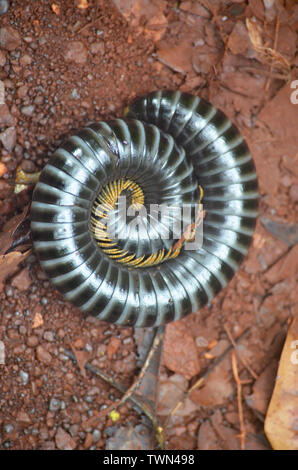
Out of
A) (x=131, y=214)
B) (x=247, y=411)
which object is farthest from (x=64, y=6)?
(x=247, y=411)

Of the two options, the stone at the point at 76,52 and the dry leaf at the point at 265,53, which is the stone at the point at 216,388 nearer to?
the dry leaf at the point at 265,53

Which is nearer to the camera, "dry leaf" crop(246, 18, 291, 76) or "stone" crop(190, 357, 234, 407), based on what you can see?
"dry leaf" crop(246, 18, 291, 76)

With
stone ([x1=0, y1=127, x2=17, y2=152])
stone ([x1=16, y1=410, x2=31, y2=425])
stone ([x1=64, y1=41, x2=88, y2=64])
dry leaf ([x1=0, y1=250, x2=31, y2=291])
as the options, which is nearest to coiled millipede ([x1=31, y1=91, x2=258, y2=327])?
dry leaf ([x1=0, y1=250, x2=31, y2=291])

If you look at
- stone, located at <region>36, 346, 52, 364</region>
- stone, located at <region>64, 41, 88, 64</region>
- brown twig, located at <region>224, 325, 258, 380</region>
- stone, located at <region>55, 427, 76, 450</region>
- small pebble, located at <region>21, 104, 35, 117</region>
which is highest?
stone, located at <region>64, 41, 88, 64</region>

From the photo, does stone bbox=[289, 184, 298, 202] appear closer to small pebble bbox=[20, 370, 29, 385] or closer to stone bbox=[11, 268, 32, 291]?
stone bbox=[11, 268, 32, 291]

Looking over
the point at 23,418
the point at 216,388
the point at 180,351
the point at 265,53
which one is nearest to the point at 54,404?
the point at 23,418

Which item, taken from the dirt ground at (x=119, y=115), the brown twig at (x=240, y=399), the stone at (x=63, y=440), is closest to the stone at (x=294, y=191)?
the dirt ground at (x=119, y=115)
